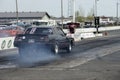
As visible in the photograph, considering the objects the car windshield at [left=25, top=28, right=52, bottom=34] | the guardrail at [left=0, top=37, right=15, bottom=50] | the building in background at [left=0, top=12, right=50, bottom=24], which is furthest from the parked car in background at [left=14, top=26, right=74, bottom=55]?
the building in background at [left=0, top=12, right=50, bottom=24]

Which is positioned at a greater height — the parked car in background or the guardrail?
the parked car in background

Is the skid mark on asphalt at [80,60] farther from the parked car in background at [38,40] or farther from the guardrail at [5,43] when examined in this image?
the guardrail at [5,43]

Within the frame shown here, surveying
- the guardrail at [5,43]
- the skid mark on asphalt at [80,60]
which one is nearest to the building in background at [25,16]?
the guardrail at [5,43]

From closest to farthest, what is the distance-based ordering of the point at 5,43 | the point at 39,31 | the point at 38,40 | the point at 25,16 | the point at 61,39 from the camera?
the point at 38,40, the point at 39,31, the point at 61,39, the point at 5,43, the point at 25,16

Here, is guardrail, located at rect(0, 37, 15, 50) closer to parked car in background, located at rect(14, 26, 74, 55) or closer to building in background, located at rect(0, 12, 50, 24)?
parked car in background, located at rect(14, 26, 74, 55)

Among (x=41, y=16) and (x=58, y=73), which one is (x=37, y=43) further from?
(x=41, y=16)

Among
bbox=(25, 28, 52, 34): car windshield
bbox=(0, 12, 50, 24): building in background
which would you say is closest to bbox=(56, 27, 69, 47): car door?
bbox=(25, 28, 52, 34): car windshield

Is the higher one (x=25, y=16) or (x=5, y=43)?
(x=5, y=43)

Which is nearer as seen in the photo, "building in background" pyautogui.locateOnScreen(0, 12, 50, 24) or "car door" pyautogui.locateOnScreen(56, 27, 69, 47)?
"car door" pyautogui.locateOnScreen(56, 27, 69, 47)

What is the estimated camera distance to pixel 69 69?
49.8 ft

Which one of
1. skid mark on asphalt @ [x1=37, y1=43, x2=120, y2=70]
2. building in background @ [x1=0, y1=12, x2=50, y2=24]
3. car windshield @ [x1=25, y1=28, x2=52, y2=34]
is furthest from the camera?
building in background @ [x1=0, y1=12, x2=50, y2=24]

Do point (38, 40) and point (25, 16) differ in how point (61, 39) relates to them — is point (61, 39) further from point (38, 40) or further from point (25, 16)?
point (25, 16)

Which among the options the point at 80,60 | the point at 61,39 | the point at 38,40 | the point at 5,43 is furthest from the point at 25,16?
the point at 80,60

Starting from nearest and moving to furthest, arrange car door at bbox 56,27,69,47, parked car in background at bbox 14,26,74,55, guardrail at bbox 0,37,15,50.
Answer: parked car in background at bbox 14,26,74,55
car door at bbox 56,27,69,47
guardrail at bbox 0,37,15,50
